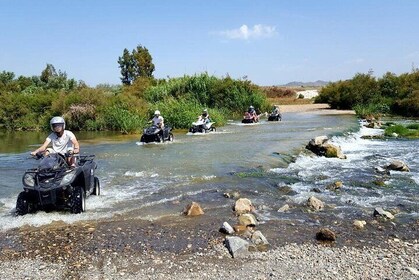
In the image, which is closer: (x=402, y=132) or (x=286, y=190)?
(x=286, y=190)

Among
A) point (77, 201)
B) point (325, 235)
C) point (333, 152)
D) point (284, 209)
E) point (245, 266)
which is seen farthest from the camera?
point (333, 152)

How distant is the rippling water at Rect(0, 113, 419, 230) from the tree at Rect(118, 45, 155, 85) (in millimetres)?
38435

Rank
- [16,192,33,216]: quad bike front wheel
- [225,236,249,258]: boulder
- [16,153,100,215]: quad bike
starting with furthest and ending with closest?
[16,192,33,216]: quad bike front wheel
[16,153,100,215]: quad bike
[225,236,249,258]: boulder

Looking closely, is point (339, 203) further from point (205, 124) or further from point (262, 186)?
point (205, 124)

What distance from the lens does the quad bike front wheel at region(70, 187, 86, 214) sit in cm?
870

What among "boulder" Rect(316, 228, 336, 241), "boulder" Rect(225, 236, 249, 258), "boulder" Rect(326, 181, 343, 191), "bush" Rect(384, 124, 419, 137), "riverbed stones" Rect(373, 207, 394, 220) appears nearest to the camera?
"boulder" Rect(225, 236, 249, 258)

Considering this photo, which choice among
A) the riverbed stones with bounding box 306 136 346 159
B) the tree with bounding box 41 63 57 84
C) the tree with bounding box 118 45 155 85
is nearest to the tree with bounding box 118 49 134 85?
the tree with bounding box 118 45 155 85

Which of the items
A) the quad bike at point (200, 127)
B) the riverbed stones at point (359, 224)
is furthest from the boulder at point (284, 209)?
the quad bike at point (200, 127)

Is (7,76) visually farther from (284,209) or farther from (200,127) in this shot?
(284,209)

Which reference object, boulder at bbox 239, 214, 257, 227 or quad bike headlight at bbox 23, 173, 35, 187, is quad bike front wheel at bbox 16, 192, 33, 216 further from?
boulder at bbox 239, 214, 257, 227

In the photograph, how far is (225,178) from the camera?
504 inches

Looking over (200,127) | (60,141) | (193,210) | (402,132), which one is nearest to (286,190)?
(193,210)

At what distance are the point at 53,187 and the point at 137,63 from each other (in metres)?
52.7

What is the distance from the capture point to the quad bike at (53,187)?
323 inches
